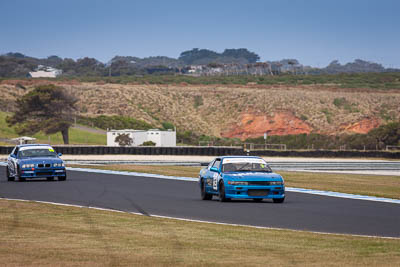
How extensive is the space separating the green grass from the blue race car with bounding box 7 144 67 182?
6267cm

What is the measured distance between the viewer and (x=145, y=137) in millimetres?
86812

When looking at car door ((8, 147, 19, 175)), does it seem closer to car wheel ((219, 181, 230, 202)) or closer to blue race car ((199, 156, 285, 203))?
blue race car ((199, 156, 285, 203))

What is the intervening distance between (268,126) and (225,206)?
9935cm

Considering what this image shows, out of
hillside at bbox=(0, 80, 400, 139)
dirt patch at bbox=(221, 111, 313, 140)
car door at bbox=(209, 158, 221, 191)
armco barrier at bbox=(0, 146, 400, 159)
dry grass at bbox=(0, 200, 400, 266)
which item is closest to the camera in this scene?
dry grass at bbox=(0, 200, 400, 266)

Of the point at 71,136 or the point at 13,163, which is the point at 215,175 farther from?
the point at 71,136

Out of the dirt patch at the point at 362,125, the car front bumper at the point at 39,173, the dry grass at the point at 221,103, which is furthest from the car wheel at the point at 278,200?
the dry grass at the point at 221,103

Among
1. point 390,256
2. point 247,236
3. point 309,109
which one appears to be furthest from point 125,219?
point 309,109

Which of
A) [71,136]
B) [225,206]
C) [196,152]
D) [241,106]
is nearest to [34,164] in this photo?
[225,206]

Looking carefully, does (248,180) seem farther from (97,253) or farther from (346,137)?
(346,137)

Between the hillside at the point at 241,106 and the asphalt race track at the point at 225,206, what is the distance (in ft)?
297

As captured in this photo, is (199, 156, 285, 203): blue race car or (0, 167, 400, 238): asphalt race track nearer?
(0, 167, 400, 238): asphalt race track

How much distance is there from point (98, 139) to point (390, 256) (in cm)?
8624

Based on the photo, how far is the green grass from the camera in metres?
93.5

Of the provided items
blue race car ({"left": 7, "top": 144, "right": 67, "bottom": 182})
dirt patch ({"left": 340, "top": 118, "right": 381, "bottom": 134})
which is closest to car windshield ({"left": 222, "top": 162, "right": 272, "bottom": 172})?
blue race car ({"left": 7, "top": 144, "right": 67, "bottom": 182})
